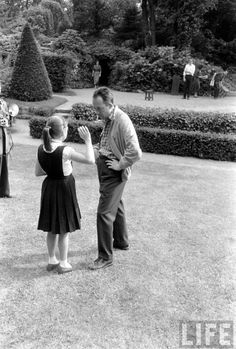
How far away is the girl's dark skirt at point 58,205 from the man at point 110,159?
335 millimetres

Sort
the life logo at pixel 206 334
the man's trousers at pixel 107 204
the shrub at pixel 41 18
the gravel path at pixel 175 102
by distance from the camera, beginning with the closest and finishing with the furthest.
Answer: the life logo at pixel 206 334, the man's trousers at pixel 107 204, the gravel path at pixel 175 102, the shrub at pixel 41 18

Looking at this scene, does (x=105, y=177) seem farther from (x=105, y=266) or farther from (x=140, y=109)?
(x=140, y=109)

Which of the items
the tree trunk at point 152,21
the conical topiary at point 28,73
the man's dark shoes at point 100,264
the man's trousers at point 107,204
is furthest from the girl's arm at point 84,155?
the tree trunk at point 152,21

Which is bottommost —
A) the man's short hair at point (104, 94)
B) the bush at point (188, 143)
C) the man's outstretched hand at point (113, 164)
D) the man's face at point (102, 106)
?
the bush at point (188, 143)

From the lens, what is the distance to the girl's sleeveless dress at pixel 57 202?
3.84 meters

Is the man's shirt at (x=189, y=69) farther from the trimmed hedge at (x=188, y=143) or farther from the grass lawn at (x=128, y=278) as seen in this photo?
the grass lawn at (x=128, y=278)

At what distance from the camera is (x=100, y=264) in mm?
4277

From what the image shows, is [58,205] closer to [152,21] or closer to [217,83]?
[217,83]

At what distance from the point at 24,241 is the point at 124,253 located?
1.27m

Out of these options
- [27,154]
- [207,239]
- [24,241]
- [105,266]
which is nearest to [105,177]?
[105,266]

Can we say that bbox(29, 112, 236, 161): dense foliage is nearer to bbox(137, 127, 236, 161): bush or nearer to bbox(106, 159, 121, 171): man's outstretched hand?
bbox(137, 127, 236, 161): bush

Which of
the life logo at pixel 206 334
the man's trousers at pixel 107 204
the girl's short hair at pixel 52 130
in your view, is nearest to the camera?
the life logo at pixel 206 334

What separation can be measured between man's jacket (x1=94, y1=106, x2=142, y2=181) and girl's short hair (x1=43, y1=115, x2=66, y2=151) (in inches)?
22.6

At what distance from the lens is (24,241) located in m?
4.95
